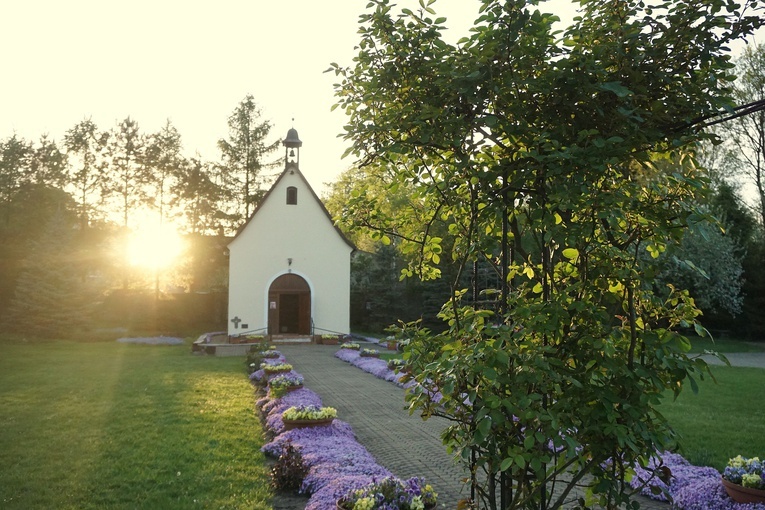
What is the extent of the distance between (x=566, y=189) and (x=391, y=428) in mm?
8209

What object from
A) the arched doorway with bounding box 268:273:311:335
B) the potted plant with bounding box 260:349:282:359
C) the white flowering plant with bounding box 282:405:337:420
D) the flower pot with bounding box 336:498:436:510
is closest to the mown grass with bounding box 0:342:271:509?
the white flowering plant with bounding box 282:405:337:420

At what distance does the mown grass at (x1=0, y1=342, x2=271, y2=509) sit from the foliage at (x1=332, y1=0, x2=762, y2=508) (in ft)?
13.8

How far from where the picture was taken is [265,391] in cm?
1418

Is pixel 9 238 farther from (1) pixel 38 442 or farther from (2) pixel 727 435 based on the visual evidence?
(2) pixel 727 435

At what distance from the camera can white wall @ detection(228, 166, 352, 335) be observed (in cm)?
2959

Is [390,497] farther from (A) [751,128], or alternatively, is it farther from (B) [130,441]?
(A) [751,128]

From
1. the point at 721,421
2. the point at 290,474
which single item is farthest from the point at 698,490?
the point at 721,421

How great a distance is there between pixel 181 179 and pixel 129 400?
3342cm

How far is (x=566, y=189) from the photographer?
2875mm

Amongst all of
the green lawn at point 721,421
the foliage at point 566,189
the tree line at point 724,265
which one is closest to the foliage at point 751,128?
the tree line at point 724,265

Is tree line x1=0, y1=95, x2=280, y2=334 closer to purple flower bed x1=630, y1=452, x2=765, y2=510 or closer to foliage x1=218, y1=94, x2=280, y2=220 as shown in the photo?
foliage x1=218, y1=94, x2=280, y2=220

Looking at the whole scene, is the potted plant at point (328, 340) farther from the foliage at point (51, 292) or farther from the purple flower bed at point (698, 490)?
the purple flower bed at point (698, 490)

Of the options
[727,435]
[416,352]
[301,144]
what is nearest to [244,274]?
[301,144]

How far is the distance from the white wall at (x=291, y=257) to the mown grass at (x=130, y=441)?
1186 centimetres
